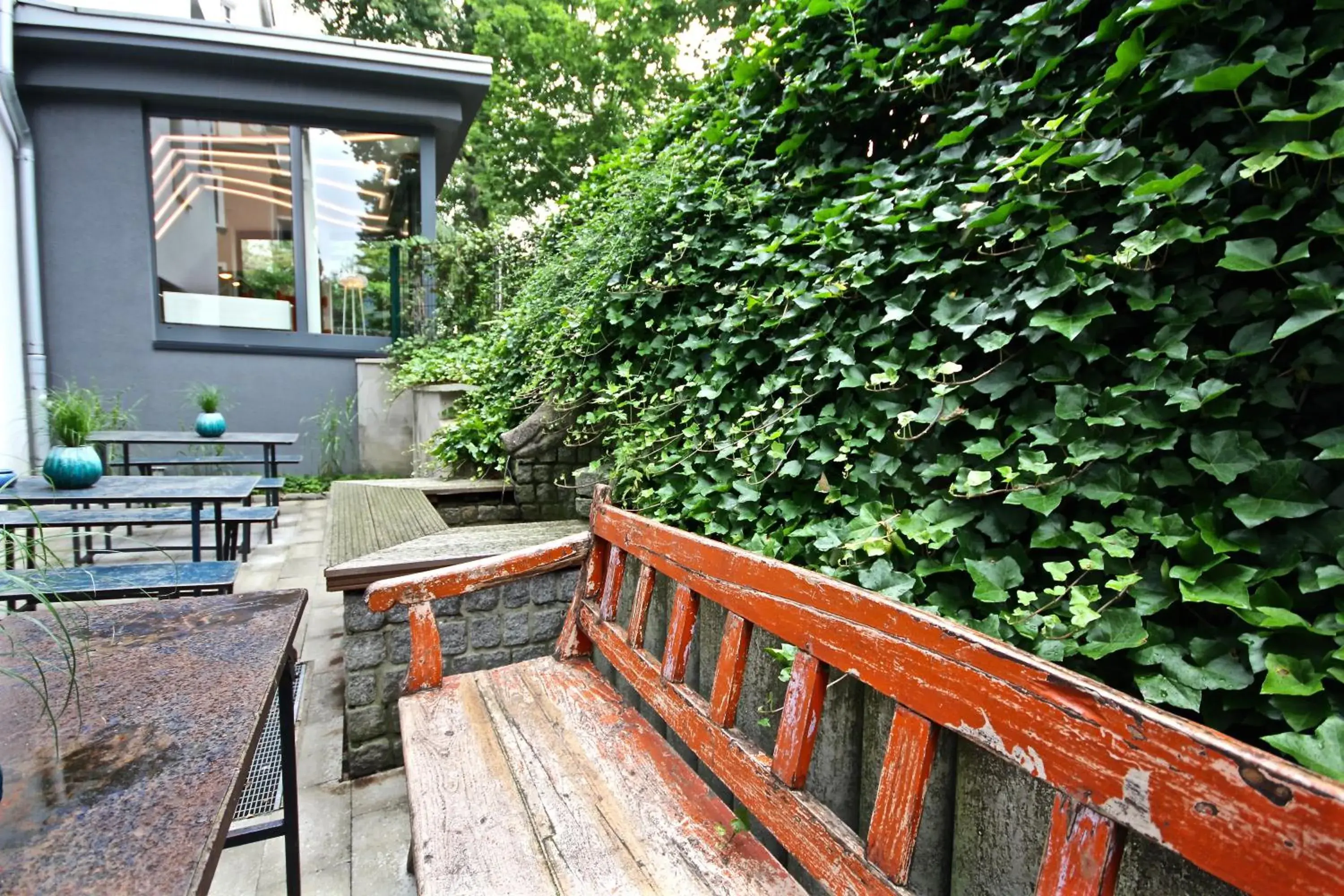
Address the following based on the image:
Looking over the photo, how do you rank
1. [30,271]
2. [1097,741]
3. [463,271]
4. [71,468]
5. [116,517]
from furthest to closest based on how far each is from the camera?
[463,271], [30,271], [71,468], [116,517], [1097,741]

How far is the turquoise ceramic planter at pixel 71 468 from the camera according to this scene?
2855 millimetres

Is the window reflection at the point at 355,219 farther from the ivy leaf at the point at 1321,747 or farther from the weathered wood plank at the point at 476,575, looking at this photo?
the ivy leaf at the point at 1321,747

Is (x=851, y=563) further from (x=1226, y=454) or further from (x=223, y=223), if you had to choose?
(x=223, y=223)

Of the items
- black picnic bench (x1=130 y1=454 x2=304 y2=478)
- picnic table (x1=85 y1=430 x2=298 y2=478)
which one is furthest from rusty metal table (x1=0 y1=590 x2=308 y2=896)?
picnic table (x1=85 y1=430 x2=298 y2=478)

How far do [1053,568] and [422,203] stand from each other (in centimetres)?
802

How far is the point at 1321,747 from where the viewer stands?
27.7 inches

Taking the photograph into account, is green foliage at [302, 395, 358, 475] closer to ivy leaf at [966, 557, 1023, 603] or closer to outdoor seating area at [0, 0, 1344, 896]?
outdoor seating area at [0, 0, 1344, 896]

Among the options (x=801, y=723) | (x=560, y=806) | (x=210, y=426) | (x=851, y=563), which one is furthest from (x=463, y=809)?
(x=210, y=426)

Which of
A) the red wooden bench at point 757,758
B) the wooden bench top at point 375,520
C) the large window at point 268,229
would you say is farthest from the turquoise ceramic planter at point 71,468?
the large window at point 268,229

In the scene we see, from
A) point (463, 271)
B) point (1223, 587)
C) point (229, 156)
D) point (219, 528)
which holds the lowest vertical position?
point (219, 528)

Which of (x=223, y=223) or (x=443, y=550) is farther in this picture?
(x=223, y=223)

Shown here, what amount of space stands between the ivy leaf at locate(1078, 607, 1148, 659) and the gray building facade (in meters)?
Answer: 7.37

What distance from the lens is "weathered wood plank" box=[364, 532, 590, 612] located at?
71.1 inches

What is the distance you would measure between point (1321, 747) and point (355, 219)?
8992mm
